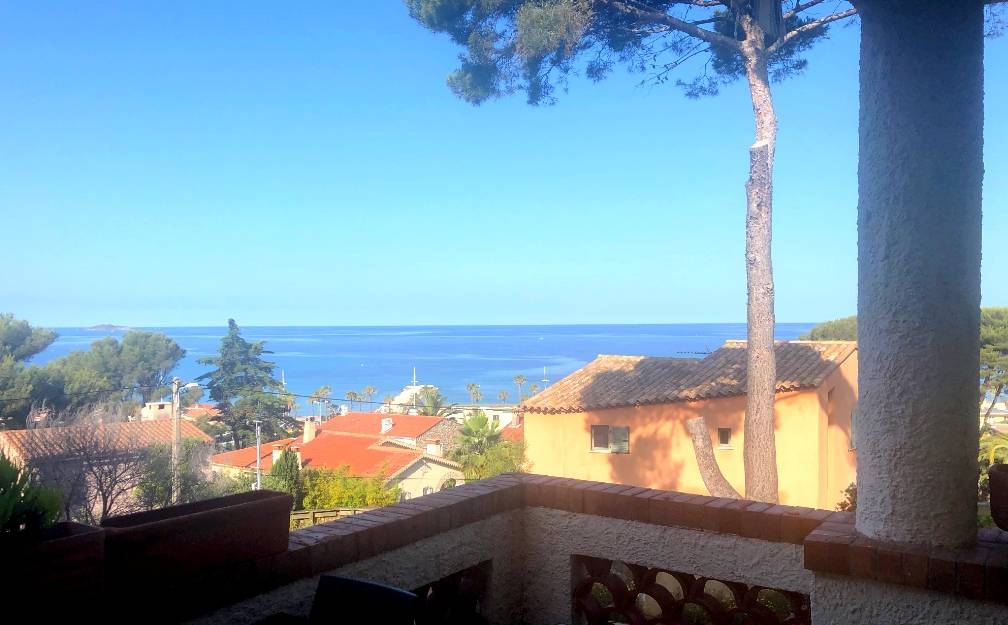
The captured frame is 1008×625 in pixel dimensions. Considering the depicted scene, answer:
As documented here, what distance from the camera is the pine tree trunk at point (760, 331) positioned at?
7.11 metres

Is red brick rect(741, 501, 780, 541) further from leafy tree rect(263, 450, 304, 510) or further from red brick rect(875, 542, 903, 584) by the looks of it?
leafy tree rect(263, 450, 304, 510)

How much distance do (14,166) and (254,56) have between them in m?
36.6

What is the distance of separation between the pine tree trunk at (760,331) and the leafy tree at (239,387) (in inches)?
1043

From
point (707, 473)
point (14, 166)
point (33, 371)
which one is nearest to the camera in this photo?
point (707, 473)

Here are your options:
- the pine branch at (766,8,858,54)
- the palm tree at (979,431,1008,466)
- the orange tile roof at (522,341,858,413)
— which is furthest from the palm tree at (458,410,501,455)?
the pine branch at (766,8,858,54)

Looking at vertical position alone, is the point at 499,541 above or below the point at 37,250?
below

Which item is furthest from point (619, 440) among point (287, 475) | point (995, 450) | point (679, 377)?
point (287, 475)

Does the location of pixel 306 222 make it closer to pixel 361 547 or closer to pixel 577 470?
pixel 577 470

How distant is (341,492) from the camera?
1572 centimetres

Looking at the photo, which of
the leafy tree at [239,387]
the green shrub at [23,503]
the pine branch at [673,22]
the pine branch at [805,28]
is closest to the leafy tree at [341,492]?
the pine branch at [673,22]

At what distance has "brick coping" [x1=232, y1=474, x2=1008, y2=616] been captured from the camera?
4.53 ft

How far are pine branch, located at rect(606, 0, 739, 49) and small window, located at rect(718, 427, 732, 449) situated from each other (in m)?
6.51

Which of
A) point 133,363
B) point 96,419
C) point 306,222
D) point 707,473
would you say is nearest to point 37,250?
point 306,222

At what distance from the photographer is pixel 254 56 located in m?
24.7
